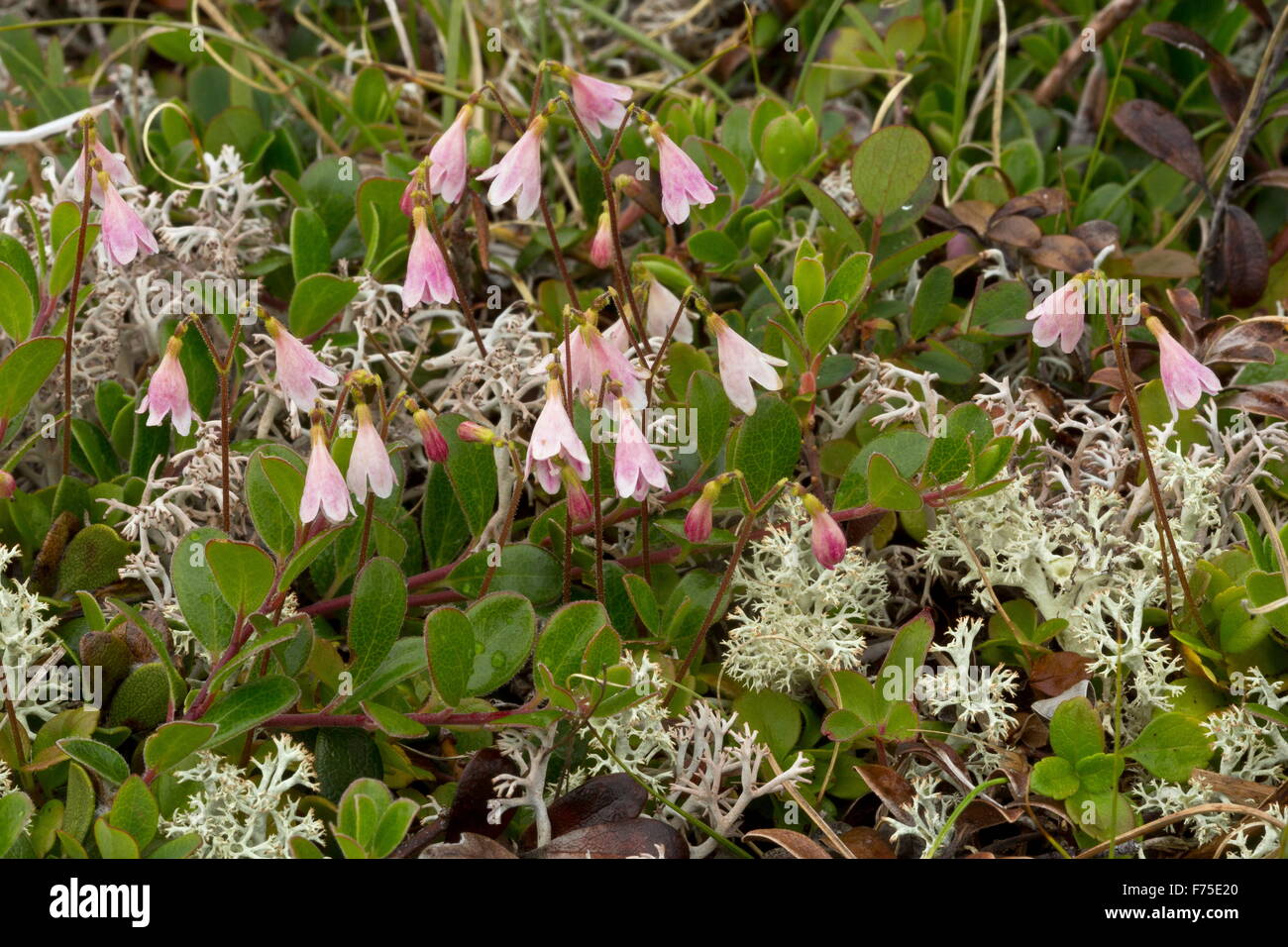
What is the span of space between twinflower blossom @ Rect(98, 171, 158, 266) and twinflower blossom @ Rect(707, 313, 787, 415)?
83cm

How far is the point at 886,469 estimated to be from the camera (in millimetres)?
1643

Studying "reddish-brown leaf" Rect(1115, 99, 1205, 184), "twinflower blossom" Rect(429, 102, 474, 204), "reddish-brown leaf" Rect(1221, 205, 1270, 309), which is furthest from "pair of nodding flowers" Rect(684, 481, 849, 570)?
"reddish-brown leaf" Rect(1115, 99, 1205, 184)

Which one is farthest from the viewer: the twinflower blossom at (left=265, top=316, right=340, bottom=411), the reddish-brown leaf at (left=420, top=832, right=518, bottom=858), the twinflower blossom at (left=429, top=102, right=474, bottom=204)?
the twinflower blossom at (left=429, top=102, right=474, bottom=204)

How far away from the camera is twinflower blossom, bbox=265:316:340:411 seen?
1.68m

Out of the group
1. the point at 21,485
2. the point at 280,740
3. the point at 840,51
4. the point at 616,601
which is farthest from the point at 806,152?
the point at 21,485

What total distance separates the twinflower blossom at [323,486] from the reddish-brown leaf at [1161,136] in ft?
5.69

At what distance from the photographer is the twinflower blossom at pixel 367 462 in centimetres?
157

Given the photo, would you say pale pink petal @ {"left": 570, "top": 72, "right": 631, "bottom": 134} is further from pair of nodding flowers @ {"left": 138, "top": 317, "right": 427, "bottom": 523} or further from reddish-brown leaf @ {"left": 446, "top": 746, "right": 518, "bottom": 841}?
reddish-brown leaf @ {"left": 446, "top": 746, "right": 518, "bottom": 841}

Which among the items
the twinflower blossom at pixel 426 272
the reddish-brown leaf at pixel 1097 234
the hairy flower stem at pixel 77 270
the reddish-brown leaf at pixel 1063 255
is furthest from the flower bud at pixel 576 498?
the reddish-brown leaf at pixel 1097 234

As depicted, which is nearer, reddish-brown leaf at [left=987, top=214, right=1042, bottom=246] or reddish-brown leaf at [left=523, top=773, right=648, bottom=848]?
reddish-brown leaf at [left=523, top=773, right=648, bottom=848]

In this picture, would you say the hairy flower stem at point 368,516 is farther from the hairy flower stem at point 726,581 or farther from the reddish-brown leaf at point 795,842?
the reddish-brown leaf at point 795,842

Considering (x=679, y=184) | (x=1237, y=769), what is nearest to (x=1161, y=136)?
(x=679, y=184)

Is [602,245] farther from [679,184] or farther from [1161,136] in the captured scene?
[1161,136]

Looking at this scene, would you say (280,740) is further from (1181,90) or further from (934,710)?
(1181,90)
